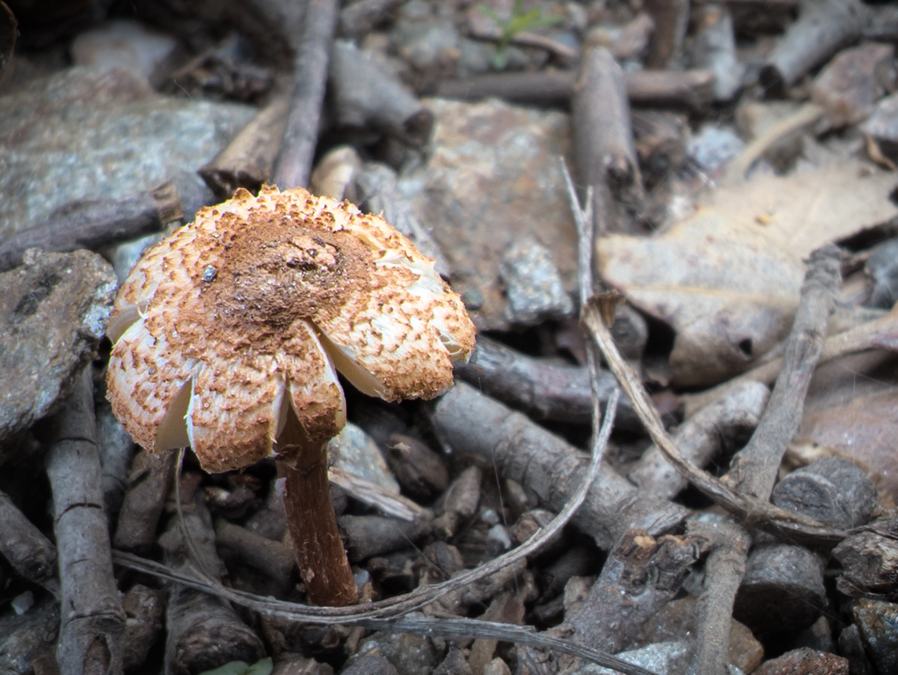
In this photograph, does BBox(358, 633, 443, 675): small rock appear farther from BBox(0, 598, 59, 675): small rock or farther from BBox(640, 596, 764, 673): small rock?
BBox(0, 598, 59, 675): small rock

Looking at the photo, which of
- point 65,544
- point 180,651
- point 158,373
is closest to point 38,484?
point 65,544

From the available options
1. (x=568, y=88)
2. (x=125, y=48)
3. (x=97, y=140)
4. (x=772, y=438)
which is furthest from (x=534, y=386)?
(x=125, y=48)

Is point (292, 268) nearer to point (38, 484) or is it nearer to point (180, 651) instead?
point (180, 651)

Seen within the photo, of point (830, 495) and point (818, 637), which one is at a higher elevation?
point (830, 495)

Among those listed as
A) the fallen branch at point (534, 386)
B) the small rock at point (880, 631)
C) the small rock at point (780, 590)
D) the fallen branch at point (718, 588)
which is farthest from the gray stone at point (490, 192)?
the small rock at point (880, 631)

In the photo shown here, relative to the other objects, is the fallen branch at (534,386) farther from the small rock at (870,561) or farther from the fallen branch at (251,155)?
the fallen branch at (251,155)

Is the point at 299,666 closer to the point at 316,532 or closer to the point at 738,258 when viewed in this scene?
the point at 316,532
